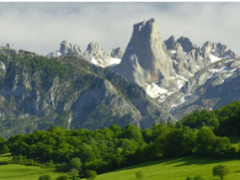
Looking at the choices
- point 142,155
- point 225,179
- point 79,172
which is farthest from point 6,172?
point 225,179

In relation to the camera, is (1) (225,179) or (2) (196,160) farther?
(2) (196,160)

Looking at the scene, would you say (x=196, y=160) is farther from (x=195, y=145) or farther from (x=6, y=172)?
(x=6, y=172)

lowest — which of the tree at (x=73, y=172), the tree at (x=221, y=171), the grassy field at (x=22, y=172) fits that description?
the tree at (x=221, y=171)

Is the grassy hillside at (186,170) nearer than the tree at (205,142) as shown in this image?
Yes

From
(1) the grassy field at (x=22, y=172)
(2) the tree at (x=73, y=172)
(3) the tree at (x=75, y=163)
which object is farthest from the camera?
(3) the tree at (x=75, y=163)

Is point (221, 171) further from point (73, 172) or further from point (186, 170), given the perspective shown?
point (73, 172)

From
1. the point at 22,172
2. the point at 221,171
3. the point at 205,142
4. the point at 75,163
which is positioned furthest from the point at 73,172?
the point at 221,171

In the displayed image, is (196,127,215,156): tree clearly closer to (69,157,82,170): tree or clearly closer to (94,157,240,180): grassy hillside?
(94,157,240,180): grassy hillside

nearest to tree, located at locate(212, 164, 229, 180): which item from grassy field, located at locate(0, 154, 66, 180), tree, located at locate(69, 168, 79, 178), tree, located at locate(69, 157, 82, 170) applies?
grassy field, located at locate(0, 154, 66, 180)

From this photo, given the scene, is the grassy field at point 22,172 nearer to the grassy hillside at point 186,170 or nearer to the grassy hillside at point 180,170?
the grassy hillside at point 180,170

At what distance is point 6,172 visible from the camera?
17225 cm

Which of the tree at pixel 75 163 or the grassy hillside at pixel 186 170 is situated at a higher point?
the tree at pixel 75 163

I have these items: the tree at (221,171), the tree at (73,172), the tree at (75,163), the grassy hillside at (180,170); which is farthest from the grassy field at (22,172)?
the tree at (221,171)

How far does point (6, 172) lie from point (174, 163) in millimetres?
73684
